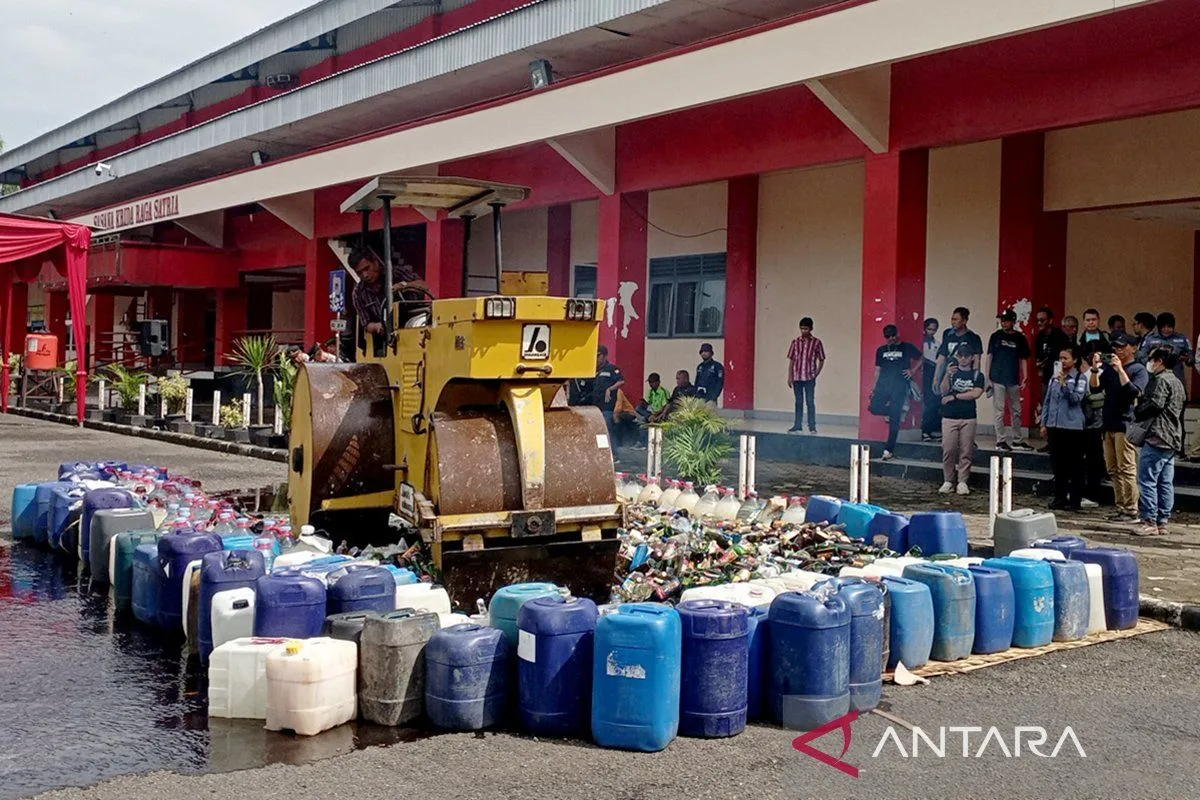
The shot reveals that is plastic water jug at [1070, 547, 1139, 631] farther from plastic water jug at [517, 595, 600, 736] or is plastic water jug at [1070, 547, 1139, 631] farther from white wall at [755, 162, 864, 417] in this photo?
white wall at [755, 162, 864, 417]

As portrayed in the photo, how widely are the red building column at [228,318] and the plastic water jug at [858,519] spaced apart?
26177 mm

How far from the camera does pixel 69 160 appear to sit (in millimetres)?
44906

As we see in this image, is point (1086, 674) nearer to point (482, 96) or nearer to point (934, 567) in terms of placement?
point (934, 567)

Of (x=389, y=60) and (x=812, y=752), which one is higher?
(x=389, y=60)

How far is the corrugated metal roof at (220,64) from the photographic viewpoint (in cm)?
2733

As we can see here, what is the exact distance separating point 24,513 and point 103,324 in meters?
27.6

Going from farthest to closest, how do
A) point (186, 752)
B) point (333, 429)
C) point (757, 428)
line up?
point (757, 428) → point (333, 429) → point (186, 752)

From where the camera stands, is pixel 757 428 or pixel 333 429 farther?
pixel 757 428

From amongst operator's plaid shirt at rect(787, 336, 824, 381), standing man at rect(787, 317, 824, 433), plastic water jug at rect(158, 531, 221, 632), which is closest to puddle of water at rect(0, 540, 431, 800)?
plastic water jug at rect(158, 531, 221, 632)

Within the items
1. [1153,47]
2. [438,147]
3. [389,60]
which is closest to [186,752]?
[1153,47]

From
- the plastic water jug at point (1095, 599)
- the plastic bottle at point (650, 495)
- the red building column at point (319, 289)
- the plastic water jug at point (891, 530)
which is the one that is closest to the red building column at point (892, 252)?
the plastic bottle at point (650, 495)

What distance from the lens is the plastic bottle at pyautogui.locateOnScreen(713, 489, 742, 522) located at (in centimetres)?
970

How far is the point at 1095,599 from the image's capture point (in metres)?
7.19

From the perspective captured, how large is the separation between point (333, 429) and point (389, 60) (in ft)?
57.7
